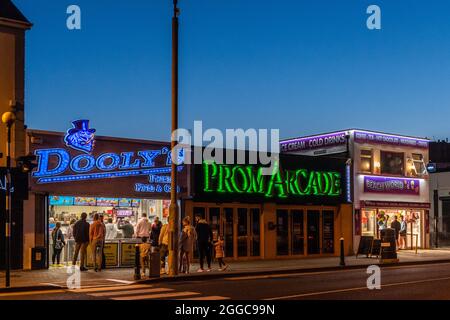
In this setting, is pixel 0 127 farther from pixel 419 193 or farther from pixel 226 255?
pixel 419 193

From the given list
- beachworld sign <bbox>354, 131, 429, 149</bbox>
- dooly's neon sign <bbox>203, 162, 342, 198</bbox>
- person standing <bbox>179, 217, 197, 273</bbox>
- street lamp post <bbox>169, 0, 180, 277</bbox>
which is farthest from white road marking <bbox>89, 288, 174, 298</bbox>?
beachworld sign <bbox>354, 131, 429, 149</bbox>

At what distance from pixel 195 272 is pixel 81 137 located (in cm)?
602

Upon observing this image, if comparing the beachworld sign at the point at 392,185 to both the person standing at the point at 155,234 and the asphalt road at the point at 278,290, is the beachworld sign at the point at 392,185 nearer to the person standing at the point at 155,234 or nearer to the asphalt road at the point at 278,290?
the asphalt road at the point at 278,290

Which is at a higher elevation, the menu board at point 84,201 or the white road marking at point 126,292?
the menu board at point 84,201

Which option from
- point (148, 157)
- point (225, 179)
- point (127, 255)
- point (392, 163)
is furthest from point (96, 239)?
point (392, 163)

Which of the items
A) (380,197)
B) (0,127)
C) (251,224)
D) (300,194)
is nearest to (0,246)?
(0,127)

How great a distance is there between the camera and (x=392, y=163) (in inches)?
1379

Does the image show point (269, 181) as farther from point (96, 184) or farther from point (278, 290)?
point (278, 290)

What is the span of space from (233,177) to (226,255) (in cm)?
312

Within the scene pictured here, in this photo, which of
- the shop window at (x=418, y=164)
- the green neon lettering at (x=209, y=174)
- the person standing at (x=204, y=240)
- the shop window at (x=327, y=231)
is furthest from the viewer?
the shop window at (x=418, y=164)

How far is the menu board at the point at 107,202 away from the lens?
2448 centimetres

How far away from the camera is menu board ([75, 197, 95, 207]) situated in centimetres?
2397

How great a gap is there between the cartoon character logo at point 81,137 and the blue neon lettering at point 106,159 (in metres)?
0.55

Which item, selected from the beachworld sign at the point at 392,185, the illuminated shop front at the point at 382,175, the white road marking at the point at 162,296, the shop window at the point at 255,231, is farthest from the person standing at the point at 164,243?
the beachworld sign at the point at 392,185
